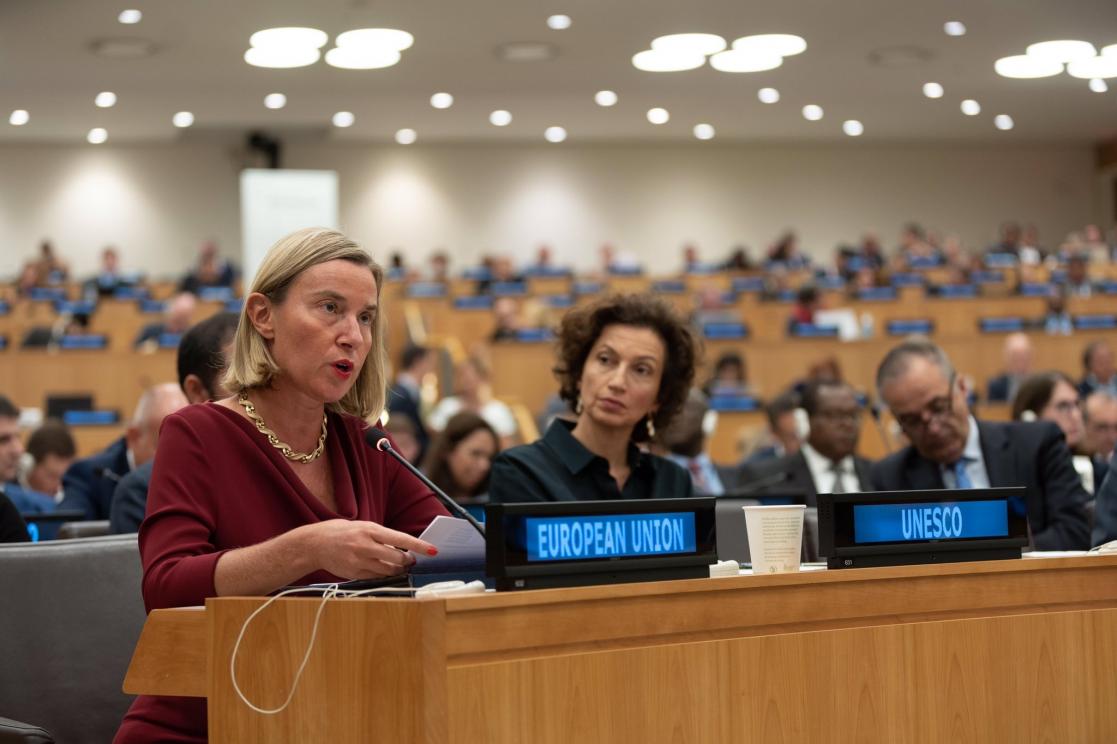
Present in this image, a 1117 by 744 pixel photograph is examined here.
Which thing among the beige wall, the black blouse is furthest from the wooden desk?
the beige wall

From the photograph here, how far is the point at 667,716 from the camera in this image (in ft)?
5.78

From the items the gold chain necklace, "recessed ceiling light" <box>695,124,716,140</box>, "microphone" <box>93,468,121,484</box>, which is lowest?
"microphone" <box>93,468,121,484</box>

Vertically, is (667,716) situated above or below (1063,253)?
below

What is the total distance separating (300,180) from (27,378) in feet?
9.75

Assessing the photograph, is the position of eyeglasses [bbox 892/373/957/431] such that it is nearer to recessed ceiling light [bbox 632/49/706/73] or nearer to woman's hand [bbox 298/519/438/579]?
woman's hand [bbox 298/519/438/579]

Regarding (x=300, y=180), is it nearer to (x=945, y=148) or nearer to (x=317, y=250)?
(x=317, y=250)

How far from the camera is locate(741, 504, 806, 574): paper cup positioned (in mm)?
2090

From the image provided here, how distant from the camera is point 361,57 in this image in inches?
585

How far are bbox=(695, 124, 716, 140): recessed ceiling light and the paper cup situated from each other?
19145 millimetres

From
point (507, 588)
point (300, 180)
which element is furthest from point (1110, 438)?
point (300, 180)

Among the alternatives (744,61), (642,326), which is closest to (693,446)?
(642,326)

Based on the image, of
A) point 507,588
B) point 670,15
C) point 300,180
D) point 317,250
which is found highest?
point 670,15

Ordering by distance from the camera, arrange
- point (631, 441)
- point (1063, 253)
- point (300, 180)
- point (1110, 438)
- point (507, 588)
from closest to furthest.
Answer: point (507, 588), point (631, 441), point (1110, 438), point (300, 180), point (1063, 253)

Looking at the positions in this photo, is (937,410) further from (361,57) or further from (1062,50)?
(1062,50)
